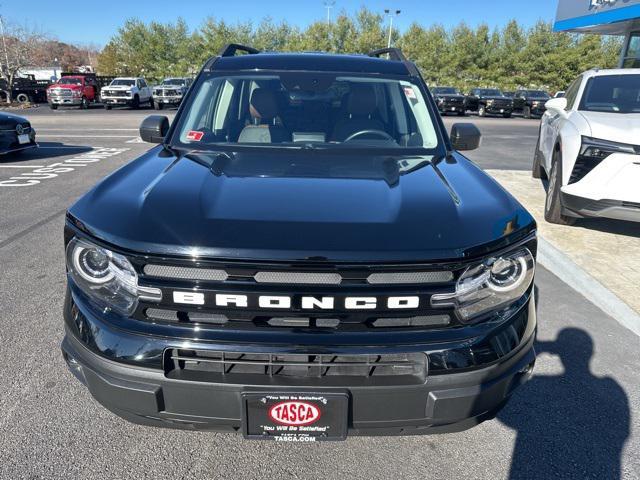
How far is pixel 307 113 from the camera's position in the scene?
10.2 feet

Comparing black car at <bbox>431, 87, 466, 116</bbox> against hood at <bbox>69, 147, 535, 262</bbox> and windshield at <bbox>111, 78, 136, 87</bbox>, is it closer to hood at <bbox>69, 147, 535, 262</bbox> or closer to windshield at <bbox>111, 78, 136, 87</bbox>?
windshield at <bbox>111, 78, 136, 87</bbox>

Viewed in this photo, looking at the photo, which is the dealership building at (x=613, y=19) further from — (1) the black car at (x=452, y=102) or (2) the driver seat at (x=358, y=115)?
(2) the driver seat at (x=358, y=115)

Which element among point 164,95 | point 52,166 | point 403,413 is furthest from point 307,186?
point 164,95

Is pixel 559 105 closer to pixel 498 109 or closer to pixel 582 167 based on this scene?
pixel 582 167

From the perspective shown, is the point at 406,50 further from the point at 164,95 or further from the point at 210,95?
the point at 210,95

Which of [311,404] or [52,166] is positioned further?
[52,166]

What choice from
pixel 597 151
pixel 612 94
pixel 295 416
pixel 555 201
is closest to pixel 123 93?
pixel 612 94

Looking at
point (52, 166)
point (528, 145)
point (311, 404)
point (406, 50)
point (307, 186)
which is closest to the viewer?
point (311, 404)

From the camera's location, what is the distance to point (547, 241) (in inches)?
206

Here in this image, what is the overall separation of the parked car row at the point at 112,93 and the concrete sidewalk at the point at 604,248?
25829 mm

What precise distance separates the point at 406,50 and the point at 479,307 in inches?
2099

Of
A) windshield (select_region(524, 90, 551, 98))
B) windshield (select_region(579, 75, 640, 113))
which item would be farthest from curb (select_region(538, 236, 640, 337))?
windshield (select_region(524, 90, 551, 98))

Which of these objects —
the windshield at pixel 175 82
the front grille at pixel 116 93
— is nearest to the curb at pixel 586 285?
the front grille at pixel 116 93

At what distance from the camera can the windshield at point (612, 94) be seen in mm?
5680
